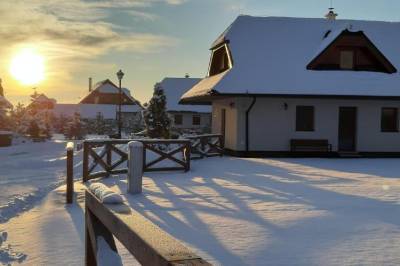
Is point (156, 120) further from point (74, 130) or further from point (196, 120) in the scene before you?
point (74, 130)

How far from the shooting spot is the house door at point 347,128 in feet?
73.0

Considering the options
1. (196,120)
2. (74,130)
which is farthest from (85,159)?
(74,130)

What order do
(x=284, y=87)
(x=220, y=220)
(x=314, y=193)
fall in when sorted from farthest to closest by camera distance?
1. (x=284, y=87)
2. (x=314, y=193)
3. (x=220, y=220)

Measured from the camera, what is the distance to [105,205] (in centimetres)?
348

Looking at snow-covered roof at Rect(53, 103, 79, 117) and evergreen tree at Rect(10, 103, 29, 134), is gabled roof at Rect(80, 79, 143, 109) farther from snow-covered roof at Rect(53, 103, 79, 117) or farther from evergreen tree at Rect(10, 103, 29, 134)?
evergreen tree at Rect(10, 103, 29, 134)

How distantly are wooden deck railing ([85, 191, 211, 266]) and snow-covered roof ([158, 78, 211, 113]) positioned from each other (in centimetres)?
4147

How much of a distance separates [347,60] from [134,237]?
72.4 ft

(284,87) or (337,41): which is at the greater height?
(337,41)

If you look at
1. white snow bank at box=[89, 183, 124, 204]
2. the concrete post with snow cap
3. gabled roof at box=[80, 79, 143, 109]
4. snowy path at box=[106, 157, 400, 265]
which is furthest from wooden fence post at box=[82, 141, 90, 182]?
gabled roof at box=[80, 79, 143, 109]

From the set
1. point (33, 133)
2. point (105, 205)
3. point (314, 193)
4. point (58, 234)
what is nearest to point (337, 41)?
point (314, 193)

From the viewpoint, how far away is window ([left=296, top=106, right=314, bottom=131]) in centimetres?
2169

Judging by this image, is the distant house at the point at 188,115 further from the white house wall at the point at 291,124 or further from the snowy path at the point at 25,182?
the snowy path at the point at 25,182

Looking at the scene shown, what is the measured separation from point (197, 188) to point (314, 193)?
274 cm

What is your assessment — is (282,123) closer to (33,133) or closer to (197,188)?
(197,188)
